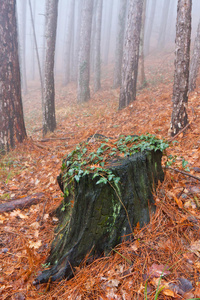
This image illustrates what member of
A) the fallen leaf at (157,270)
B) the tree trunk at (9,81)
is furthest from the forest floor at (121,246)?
the tree trunk at (9,81)

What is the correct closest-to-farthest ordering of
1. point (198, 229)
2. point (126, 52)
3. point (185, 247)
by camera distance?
1. point (185, 247)
2. point (198, 229)
3. point (126, 52)

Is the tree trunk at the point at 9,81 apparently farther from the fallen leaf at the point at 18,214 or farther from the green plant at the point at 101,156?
the green plant at the point at 101,156

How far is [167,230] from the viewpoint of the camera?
2.26 m

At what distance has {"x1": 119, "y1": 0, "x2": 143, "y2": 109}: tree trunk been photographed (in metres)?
7.80

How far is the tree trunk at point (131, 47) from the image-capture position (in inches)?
307

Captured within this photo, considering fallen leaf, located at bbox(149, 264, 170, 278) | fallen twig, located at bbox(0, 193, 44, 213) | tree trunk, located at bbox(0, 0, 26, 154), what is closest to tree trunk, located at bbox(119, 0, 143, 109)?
tree trunk, located at bbox(0, 0, 26, 154)

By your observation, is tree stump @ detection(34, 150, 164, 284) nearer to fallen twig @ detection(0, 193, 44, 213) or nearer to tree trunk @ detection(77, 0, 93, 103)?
fallen twig @ detection(0, 193, 44, 213)

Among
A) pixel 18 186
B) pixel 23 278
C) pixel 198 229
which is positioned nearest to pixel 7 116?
pixel 18 186

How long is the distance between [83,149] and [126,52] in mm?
6596

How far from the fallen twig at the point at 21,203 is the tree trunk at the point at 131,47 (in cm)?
582

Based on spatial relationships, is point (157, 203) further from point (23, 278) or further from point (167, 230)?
point (23, 278)

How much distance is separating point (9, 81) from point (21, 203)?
3.58m

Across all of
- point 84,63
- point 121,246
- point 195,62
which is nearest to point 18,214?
point 121,246

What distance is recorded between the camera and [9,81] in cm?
550
